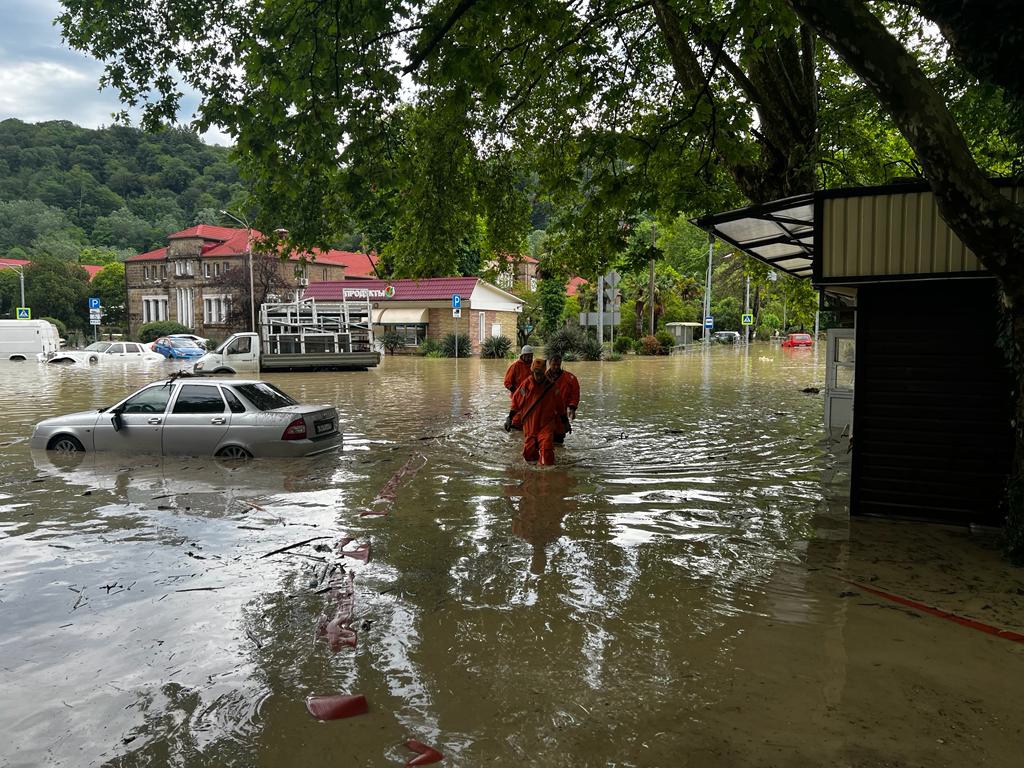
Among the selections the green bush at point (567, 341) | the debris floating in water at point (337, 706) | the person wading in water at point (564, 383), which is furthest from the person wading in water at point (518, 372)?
the green bush at point (567, 341)

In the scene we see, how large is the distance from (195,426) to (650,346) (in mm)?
40595

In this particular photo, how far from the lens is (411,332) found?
48.6 m

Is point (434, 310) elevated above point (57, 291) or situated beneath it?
situated beneath

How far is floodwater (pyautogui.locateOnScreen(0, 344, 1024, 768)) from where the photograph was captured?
370cm

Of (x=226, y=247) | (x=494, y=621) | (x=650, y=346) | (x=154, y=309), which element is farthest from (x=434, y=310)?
(x=494, y=621)

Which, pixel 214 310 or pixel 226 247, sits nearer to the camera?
pixel 214 310

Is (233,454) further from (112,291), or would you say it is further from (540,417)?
(112,291)

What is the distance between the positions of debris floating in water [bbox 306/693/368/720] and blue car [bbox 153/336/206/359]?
42797 millimetres

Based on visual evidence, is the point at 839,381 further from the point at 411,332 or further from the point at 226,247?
the point at 226,247

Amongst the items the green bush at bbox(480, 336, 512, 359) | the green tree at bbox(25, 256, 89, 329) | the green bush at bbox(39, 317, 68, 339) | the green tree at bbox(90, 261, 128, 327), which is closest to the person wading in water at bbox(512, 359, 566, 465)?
the green bush at bbox(480, 336, 512, 359)

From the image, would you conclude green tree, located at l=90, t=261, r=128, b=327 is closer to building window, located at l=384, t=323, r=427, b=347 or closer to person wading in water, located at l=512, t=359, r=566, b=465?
building window, located at l=384, t=323, r=427, b=347

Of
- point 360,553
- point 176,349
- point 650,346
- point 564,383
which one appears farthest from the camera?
point 650,346

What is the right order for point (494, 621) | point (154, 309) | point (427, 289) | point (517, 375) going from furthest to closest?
point (154, 309) < point (427, 289) < point (517, 375) < point (494, 621)

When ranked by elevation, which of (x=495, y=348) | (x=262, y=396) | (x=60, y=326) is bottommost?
(x=262, y=396)
